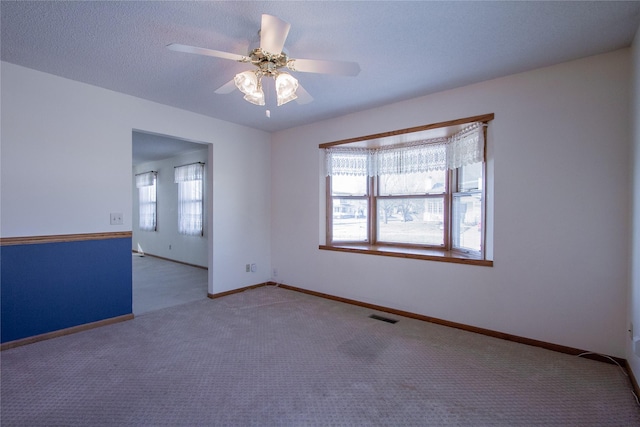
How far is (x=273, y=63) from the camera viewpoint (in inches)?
77.9

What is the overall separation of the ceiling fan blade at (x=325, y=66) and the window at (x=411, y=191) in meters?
1.61

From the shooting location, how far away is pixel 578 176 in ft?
7.83

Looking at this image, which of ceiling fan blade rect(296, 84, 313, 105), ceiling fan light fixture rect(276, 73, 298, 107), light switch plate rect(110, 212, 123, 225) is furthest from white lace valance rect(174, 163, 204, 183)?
ceiling fan light fixture rect(276, 73, 298, 107)

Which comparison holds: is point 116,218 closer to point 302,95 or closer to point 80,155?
Result: point 80,155

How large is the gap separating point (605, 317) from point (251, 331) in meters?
2.98

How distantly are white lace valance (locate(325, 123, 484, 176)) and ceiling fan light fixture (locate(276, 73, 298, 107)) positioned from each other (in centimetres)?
192

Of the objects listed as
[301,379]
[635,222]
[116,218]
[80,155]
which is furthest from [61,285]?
[635,222]

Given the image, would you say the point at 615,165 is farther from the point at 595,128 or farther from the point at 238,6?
the point at 238,6

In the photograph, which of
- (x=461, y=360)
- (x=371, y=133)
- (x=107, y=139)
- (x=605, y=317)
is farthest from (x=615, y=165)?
(x=107, y=139)

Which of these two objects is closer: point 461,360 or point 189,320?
point 461,360

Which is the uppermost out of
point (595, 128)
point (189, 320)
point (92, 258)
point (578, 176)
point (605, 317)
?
point (595, 128)

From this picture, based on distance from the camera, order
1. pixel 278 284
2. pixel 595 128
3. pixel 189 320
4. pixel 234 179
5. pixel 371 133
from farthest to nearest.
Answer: pixel 278 284 → pixel 234 179 → pixel 371 133 → pixel 189 320 → pixel 595 128

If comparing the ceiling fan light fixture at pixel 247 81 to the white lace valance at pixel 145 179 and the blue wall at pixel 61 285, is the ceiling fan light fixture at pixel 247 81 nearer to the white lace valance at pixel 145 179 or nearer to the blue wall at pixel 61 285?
the blue wall at pixel 61 285

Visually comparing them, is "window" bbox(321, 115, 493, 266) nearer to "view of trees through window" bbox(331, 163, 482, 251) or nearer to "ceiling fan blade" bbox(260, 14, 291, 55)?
"view of trees through window" bbox(331, 163, 482, 251)
